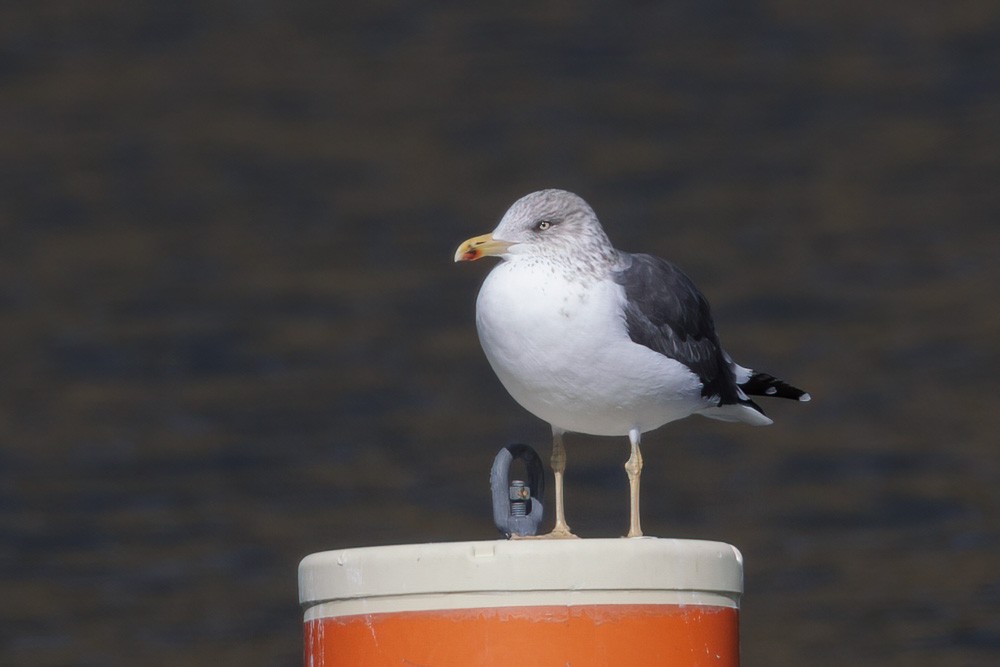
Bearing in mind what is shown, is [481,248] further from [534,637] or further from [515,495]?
[534,637]

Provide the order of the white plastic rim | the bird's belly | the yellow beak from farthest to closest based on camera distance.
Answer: the yellow beak < the bird's belly < the white plastic rim

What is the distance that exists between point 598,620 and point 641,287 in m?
0.87

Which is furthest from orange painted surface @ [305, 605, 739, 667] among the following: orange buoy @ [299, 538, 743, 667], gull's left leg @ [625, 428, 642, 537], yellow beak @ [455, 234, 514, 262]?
yellow beak @ [455, 234, 514, 262]

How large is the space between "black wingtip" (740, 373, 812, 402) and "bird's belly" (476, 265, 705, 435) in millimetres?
546

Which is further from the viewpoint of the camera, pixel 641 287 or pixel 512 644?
pixel 641 287

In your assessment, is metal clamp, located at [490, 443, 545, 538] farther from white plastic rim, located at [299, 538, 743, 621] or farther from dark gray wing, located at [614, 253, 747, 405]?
white plastic rim, located at [299, 538, 743, 621]

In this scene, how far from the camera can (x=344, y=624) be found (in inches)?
102

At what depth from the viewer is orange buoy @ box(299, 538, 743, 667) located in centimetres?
246

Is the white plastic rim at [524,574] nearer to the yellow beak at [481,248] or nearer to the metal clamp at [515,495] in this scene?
the metal clamp at [515,495]

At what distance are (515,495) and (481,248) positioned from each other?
50 centimetres

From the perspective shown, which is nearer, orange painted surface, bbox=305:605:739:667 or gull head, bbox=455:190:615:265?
orange painted surface, bbox=305:605:739:667

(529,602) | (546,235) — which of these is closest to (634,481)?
(546,235)

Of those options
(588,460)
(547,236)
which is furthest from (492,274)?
(588,460)

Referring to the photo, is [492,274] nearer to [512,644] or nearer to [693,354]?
[693,354]
